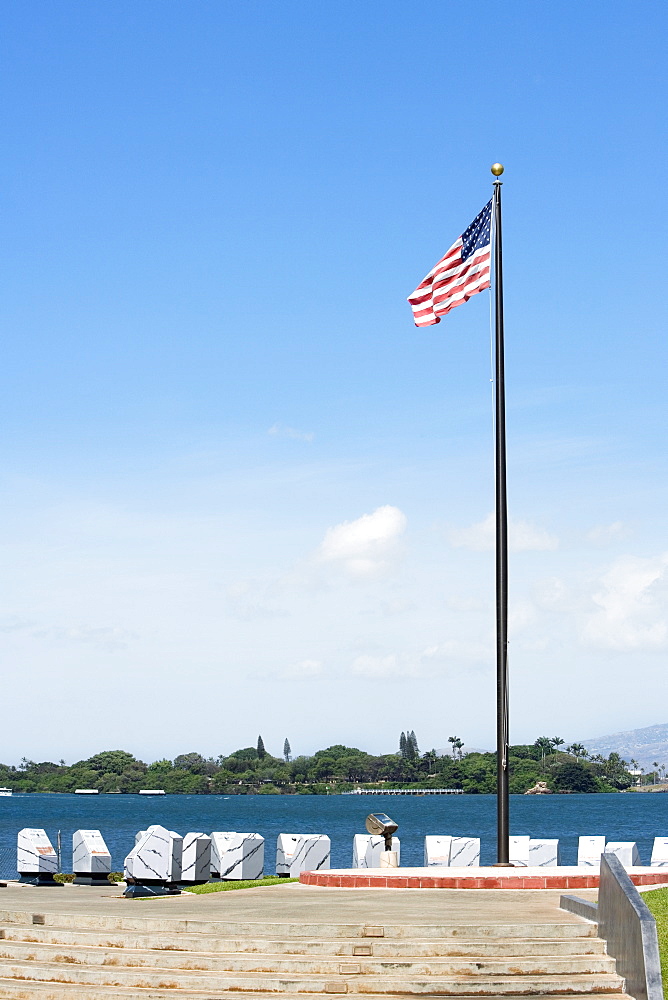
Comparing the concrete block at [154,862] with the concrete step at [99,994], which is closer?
the concrete step at [99,994]

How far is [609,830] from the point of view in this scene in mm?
94812

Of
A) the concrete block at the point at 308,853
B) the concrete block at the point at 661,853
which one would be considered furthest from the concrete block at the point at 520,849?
the concrete block at the point at 308,853

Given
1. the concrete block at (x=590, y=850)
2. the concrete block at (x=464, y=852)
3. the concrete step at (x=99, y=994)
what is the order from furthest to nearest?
the concrete block at (x=590, y=850), the concrete block at (x=464, y=852), the concrete step at (x=99, y=994)

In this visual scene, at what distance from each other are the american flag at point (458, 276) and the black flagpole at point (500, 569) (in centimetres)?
26

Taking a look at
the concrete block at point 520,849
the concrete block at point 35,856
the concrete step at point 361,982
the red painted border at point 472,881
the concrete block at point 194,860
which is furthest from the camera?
the concrete block at point 35,856

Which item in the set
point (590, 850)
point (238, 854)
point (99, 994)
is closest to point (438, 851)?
point (590, 850)

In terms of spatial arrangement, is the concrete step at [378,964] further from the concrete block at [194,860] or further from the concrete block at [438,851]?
the concrete block at [438,851]

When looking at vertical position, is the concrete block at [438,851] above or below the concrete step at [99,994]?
below

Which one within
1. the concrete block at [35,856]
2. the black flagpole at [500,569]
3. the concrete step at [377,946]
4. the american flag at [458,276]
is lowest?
the concrete block at [35,856]

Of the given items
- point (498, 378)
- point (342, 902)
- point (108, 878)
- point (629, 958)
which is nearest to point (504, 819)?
point (342, 902)

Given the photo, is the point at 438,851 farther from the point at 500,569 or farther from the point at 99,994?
the point at 99,994

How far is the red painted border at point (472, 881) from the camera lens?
597 inches

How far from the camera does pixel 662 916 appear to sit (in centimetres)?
1214

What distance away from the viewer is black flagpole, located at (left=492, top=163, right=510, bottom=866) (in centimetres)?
1744
